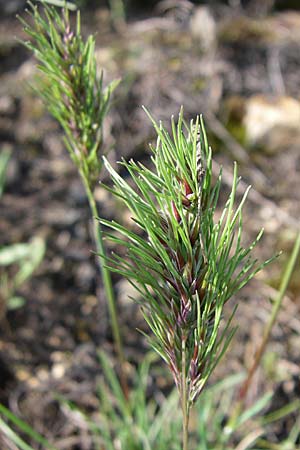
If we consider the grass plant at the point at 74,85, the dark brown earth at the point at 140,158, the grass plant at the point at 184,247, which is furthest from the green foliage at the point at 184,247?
the dark brown earth at the point at 140,158

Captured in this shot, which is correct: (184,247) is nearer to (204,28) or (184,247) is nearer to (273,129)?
(273,129)

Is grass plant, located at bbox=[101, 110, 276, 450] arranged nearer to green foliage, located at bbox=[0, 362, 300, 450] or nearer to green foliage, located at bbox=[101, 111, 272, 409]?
green foliage, located at bbox=[101, 111, 272, 409]

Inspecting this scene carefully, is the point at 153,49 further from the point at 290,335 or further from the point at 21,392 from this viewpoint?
the point at 21,392

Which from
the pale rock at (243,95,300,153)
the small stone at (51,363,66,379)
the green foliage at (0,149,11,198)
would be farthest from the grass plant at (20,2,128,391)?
the pale rock at (243,95,300,153)

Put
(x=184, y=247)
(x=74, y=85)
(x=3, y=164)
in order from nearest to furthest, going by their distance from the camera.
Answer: (x=184, y=247)
(x=74, y=85)
(x=3, y=164)

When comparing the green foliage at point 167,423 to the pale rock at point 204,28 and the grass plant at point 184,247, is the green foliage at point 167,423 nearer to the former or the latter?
the grass plant at point 184,247

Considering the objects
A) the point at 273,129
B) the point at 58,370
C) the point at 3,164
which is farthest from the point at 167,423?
the point at 273,129
